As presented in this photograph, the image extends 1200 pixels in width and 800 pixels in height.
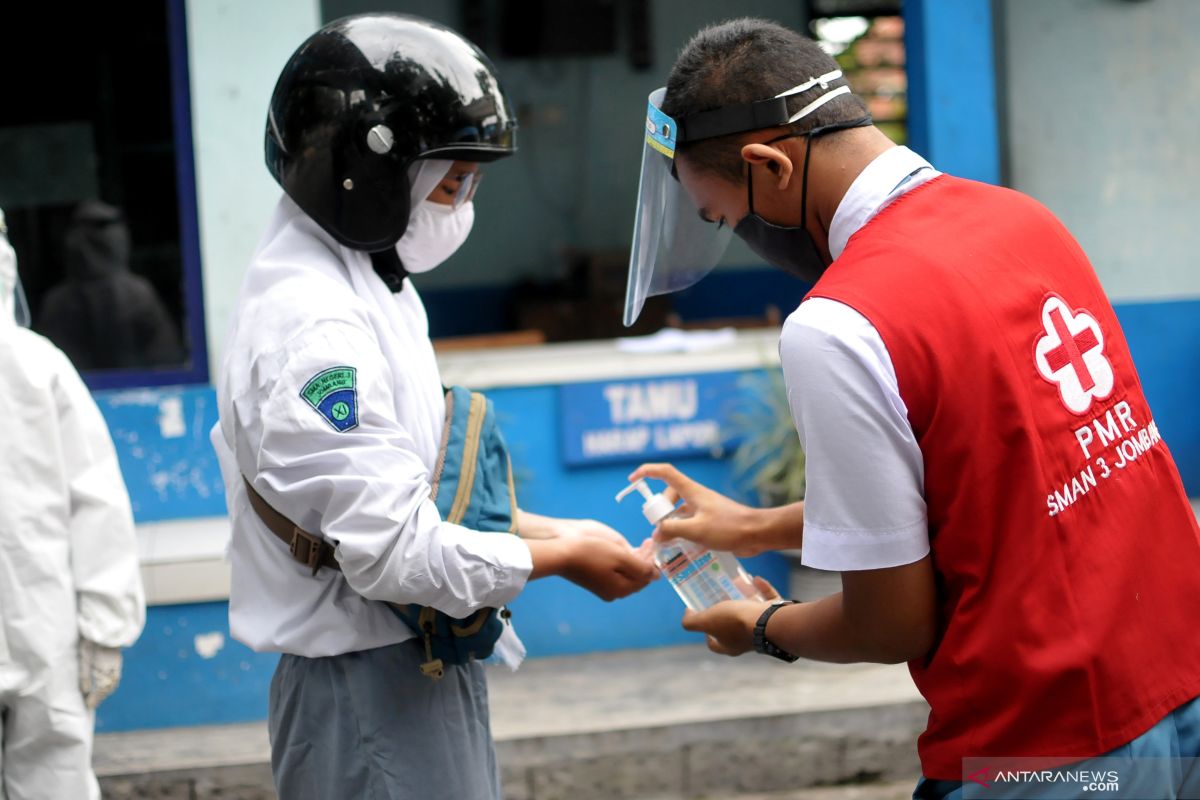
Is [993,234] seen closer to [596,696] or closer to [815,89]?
[815,89]

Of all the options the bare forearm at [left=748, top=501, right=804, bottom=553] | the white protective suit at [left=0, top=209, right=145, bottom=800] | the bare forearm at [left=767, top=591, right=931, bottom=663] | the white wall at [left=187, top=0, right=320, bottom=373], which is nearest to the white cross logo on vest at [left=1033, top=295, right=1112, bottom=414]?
the bare forearm at [left=767, top=591, right=931, bottom=663]

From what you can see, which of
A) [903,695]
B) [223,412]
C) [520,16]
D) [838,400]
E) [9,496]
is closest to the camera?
[838,400]

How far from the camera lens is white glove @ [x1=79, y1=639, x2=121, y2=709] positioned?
2.99 m

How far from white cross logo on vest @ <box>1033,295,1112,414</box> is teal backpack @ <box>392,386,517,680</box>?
0.94m

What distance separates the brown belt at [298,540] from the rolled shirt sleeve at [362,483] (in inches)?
1.3

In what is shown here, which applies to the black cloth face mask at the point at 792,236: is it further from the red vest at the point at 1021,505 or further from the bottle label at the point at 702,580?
the bottle label at the point at 702,580

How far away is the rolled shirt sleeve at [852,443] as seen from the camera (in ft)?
5.20

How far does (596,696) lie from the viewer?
4.72m

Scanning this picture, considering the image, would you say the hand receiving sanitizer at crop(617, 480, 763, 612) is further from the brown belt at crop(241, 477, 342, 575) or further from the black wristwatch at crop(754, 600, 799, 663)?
the brown belt at crop(241, 477, 342, 575)

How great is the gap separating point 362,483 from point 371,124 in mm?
651

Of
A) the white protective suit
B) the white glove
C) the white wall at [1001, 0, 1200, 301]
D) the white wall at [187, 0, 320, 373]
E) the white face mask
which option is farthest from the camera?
the white wall at [1001, 0, 1200, 301]

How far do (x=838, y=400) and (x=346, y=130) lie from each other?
1.06 metres

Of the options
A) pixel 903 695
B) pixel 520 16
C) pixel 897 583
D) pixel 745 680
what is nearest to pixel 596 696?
pixel 745 680

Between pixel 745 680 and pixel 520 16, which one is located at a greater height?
pixel 520 16
